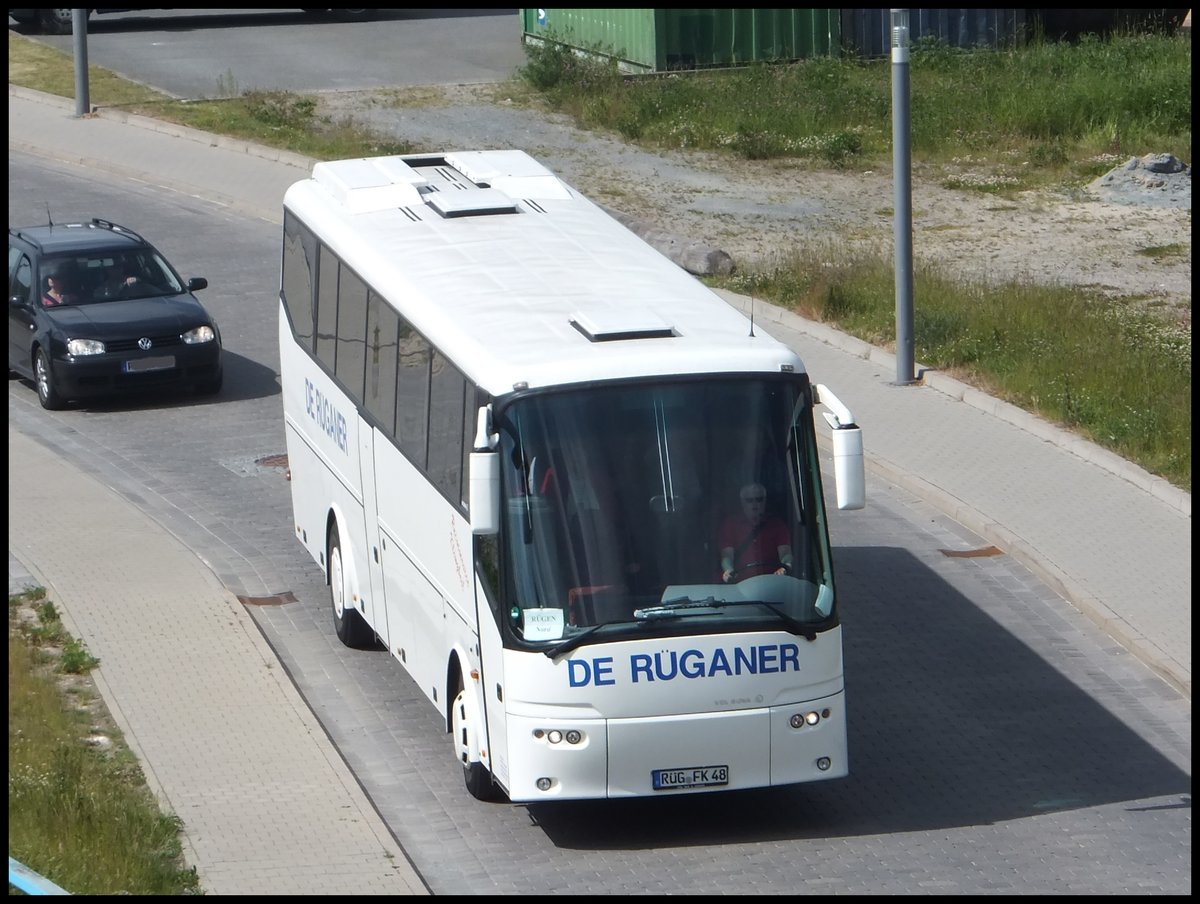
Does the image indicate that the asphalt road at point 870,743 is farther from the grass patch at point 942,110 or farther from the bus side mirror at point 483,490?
the grass patch at point 942,110

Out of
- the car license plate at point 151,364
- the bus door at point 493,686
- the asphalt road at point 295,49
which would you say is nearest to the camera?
the bus door at point 493,686

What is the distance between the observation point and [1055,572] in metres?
14.7

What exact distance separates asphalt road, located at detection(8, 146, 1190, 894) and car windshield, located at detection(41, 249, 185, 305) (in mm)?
Result: 3520

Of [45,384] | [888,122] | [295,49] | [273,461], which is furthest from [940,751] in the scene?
[295,49]

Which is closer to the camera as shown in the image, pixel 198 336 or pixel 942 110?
pixel 198 336

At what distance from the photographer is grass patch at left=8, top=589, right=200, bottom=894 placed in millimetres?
9422

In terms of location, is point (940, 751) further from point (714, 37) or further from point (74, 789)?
point (714, 37)

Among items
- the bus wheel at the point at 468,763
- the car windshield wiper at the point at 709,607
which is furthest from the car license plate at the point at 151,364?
the car windshield wiper at the point at 709,607

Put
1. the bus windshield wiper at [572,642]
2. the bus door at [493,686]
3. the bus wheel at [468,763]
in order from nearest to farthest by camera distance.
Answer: the bus windshield wiper at [572,642] → the bus door at [493,686] → the bus wheel at [468,763]

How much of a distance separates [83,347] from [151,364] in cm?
72

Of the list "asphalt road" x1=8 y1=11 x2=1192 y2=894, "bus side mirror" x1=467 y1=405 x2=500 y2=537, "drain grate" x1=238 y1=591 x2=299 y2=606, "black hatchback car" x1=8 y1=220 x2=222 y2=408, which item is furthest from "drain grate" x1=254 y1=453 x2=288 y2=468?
"bus side mirror" x1=467 y1=405 x2=500 y2=537

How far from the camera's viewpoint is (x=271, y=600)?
49.0ft

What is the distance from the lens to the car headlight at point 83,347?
65.9 feet

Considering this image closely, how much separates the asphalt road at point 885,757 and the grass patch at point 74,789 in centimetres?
140
